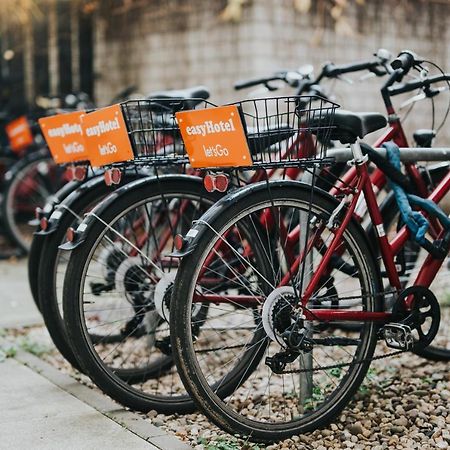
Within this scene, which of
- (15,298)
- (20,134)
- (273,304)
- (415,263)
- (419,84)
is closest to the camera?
(273,304)

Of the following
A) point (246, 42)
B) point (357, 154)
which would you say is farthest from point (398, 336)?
point (246, 42)

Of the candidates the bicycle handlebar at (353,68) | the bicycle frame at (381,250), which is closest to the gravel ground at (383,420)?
the bicycle frame at (381,250)

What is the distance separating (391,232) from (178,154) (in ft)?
3.62

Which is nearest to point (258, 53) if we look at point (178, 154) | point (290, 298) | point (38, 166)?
point (38, 166)

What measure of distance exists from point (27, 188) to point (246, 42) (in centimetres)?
236

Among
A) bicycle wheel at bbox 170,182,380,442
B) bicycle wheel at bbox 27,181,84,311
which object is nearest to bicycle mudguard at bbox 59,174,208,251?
bicycle wheel at bbox 170,182,380,442

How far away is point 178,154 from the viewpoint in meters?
A: 3.49

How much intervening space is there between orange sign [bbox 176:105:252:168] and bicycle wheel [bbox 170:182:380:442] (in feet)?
0.51

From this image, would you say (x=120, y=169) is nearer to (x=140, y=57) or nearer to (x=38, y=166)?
(x=38, y=166)

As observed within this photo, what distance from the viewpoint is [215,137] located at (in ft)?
9.62

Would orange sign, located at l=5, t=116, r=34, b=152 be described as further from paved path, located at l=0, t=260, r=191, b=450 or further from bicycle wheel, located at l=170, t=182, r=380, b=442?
bicycle wheel, located at l=170, t=182, r=380, b=442

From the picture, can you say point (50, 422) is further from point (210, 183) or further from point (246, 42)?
point (246, 42)

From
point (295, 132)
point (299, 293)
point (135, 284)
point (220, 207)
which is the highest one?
point (295, 132)

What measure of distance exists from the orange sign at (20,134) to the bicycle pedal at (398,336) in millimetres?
4911
